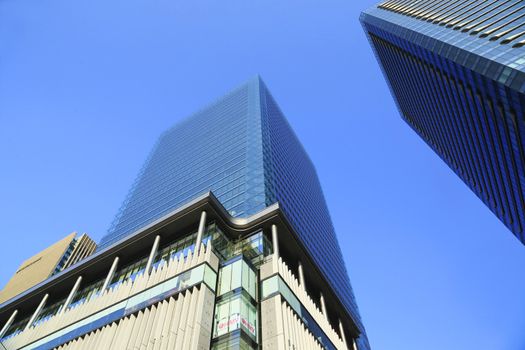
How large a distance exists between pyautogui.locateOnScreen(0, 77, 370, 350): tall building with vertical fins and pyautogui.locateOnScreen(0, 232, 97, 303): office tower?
49.1 metres

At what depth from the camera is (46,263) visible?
11456 cm

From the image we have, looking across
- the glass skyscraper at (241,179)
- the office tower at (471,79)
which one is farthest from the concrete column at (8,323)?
the office tower at (471,79)

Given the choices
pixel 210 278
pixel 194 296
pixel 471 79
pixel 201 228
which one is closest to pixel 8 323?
pixel 201 228

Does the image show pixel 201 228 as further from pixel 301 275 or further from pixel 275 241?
pixel 301 275

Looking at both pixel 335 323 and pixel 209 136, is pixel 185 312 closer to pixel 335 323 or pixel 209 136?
pixel 335 323

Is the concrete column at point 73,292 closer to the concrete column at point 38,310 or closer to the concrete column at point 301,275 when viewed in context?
the concrete column at point 38,310

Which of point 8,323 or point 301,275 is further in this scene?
point 8,323

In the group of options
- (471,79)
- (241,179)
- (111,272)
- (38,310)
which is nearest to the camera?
(111,272)

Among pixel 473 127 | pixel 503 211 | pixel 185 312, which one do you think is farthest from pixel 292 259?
pixel 503 211

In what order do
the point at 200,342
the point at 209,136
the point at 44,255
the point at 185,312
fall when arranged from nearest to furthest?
the point at 200,342
the point at 185,312
the point at 209,136
the point at 44,255

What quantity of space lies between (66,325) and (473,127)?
278 feet

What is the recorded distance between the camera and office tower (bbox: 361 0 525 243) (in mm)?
61625

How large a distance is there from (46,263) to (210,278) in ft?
350

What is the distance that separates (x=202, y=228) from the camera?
38188 mm
